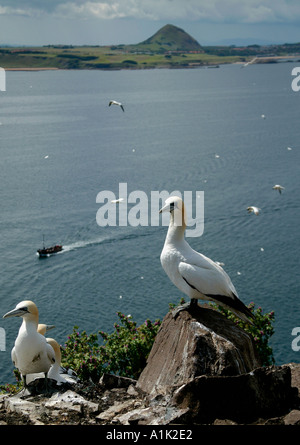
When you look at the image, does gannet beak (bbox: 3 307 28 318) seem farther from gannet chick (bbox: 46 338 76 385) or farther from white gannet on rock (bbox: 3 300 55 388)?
gannet chick (bbox: 46 338 76 385)

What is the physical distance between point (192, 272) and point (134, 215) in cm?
5745

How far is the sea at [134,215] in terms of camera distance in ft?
164

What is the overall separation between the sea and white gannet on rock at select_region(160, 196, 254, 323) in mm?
26631

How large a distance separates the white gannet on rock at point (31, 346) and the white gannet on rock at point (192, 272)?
3.84m

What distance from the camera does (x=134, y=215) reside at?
7238 centimetres

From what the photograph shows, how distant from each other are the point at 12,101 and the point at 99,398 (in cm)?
18678

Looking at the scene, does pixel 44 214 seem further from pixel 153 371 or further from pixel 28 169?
pixel 153 371

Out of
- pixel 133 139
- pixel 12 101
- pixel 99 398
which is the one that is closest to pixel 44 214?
pixel 133 139

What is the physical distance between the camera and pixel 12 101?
18912 centimetres

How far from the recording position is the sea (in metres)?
50.1

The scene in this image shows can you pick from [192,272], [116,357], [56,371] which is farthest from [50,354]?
[116,357]

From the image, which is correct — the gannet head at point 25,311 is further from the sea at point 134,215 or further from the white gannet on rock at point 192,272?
the sea at point 134,215

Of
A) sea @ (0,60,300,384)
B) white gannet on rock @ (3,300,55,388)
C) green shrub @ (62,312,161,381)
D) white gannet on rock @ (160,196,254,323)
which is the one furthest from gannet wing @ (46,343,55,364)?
sea @ (0,60,300,384)

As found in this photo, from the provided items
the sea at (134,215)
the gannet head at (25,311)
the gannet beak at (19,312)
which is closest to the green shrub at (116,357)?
the gannet head at (25,311)
